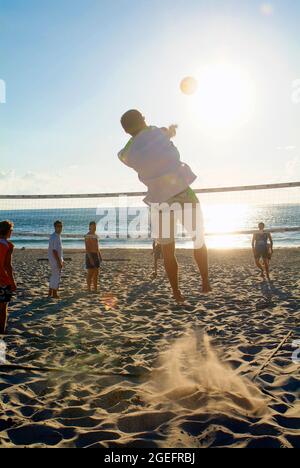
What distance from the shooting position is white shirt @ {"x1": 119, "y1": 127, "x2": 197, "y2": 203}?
3.60 metres

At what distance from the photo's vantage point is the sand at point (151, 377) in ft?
8.22

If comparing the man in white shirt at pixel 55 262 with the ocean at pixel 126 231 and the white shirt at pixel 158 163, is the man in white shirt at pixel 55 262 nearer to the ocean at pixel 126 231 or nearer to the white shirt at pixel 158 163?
the ocean at pixel 126 231

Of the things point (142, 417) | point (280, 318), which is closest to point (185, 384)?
point (142, 417)

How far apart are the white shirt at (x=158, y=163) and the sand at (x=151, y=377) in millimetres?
1675

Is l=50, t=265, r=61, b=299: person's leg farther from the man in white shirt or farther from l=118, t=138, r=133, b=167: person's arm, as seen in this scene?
l=118, t=138, r=133, b=167: person's arm

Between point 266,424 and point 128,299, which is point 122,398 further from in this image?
point 128,299

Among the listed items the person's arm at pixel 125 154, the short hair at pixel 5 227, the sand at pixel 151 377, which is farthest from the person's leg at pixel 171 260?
the short hair at pixel 5 227

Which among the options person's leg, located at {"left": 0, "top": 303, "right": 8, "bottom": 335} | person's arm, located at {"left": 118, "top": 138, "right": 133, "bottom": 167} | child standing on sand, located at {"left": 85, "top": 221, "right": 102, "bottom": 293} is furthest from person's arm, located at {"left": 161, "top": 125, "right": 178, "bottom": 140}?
child standing on sand, located at {"left": 85, "top": 221, "right": 102, "bottom": 293}

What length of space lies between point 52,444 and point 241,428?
1199 mm

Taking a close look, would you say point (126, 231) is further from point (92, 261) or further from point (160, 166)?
point (160, 166)

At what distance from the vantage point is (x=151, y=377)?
3436mm

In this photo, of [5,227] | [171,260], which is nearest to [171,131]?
[171,260]

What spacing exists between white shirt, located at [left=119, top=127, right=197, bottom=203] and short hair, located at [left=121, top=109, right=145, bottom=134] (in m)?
0.09
